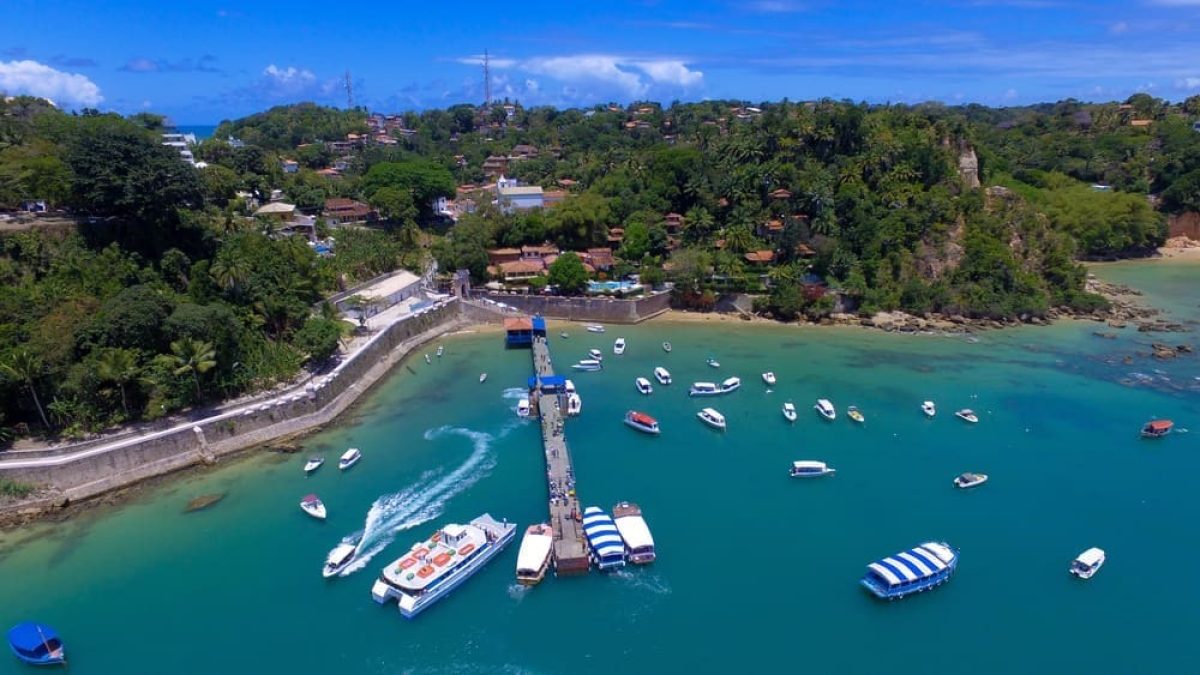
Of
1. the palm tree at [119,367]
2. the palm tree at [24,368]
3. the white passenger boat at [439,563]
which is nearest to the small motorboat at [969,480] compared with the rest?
the white passenger boat at [439,563]

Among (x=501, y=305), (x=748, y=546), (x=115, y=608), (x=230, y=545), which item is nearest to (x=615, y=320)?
(x=501, y=305)

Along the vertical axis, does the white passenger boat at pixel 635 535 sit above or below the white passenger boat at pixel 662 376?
below

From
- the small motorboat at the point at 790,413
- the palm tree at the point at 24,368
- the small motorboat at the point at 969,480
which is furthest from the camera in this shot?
the small motorboat at the point at 790,413

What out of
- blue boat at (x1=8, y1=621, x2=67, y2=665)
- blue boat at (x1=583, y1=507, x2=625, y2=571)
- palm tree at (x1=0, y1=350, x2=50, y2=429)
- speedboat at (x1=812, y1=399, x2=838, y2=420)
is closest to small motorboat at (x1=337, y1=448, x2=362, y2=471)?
blue boat at (x1=8, y1=621, x2=67, y2=665)

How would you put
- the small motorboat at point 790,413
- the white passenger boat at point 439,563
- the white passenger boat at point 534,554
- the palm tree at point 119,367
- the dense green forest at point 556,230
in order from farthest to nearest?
1. the small motorboat at point 790,413
2. the dense green forest at point 556,230
3. the palm tree at point 119,367
4. the white passenger boat at point 534,554
5. the white passenger boat at point 439,563

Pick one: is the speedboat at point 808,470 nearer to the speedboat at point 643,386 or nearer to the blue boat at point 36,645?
the speedboat at point 643,386

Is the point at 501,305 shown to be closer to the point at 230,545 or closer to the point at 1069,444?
the point at 230,545
